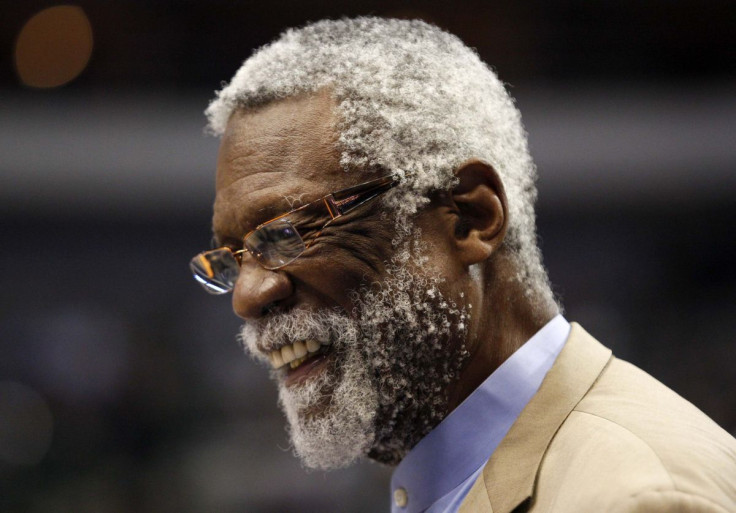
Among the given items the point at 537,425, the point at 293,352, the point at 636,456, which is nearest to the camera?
the point at 636,456

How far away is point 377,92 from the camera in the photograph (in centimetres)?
168

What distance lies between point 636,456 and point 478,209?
67 centimetres

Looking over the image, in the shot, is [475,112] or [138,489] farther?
[138,489]

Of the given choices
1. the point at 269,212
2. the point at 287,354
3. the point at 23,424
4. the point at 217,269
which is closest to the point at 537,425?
the point at 287,354

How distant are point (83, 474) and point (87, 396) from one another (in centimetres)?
48

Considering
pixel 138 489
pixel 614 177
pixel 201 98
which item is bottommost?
pixel 138 489

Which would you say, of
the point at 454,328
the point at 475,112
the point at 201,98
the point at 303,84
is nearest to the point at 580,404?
the point at 454,328

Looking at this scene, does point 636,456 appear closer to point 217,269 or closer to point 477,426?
point 477,426

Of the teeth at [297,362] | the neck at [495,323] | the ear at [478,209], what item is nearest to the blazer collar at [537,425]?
the neck at [495,323]

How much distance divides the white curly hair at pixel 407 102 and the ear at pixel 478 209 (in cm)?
3

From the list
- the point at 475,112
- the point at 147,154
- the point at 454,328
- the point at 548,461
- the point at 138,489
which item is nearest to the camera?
the point at 548,461

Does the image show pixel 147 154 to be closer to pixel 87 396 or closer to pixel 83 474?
pixel 87 396

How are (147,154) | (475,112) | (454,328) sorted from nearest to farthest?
(454,328)
(475,112)
(147,154)

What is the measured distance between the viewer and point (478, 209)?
1.66 m
